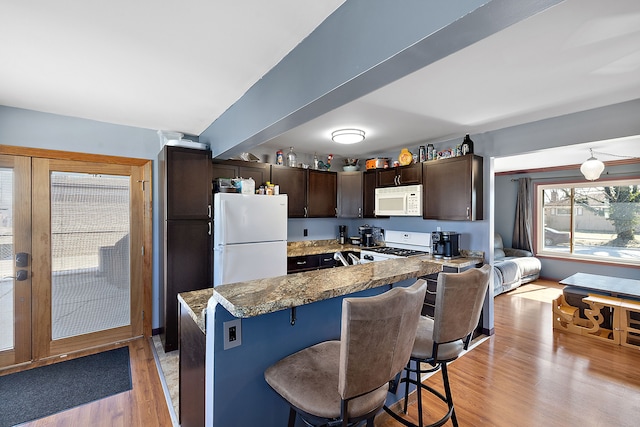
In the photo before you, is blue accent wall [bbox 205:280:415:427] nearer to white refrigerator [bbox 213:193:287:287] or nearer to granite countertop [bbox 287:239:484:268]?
white refrigerator [bbox 213:193:287:287]

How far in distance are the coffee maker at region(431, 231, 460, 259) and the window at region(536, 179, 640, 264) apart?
13.7ft

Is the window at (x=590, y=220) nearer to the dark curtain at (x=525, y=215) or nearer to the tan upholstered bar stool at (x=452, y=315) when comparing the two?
the dark curtain at (x=525, y=215)

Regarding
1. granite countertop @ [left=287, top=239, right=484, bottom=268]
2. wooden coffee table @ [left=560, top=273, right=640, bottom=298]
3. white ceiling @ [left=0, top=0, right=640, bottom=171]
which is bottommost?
wooden coffee table @ [left=560, top=273, right=640, bottom=298]

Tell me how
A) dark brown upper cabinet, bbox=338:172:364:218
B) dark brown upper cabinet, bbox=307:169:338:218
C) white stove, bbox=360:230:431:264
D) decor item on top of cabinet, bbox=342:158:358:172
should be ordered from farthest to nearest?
decor item on top of cabinet, bbox=342:158:358:172 < dark brown upper cabinet, bbox=338:172:364:218 < dark brown upper cabinet, bbox=307:169:338:218 < white stove, bbox=360:230:431:264

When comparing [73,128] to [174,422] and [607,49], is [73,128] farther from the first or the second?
[607,49]

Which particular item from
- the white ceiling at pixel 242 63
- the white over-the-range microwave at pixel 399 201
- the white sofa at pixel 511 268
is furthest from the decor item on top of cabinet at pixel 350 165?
the white sofa at pixel 511 268

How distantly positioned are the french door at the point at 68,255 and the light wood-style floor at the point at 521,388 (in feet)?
1.91

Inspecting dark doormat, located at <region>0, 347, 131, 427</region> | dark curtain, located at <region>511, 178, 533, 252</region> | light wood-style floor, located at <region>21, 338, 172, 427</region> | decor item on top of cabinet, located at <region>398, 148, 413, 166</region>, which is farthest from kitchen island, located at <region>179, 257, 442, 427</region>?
dark curtain, located at <region>511, 178, 533, 252</region>

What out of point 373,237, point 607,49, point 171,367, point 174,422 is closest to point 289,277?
point 174,422

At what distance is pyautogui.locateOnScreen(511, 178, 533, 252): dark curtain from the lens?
6.29 meters

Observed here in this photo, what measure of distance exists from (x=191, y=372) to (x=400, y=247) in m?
3.54

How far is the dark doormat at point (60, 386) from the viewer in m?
2.10

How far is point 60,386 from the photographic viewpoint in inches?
93.9

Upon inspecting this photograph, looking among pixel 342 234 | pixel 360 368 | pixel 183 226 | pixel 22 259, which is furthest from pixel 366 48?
pixel 342 234
